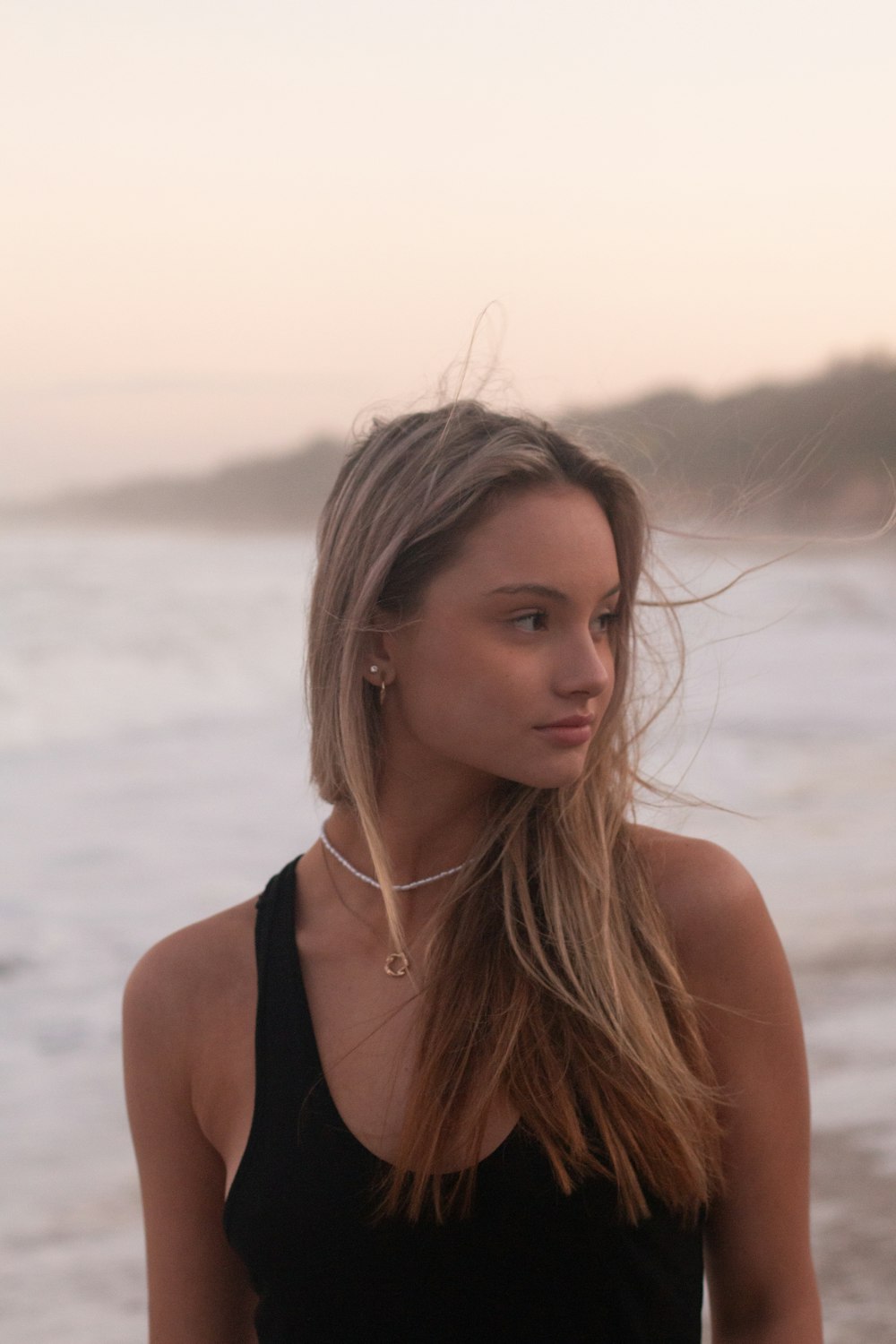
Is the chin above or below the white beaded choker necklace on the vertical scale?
above

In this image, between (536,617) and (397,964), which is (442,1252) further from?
(536,617)

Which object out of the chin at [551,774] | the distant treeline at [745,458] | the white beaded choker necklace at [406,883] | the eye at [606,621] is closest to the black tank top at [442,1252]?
the white beaded choker necklace at [406,883]

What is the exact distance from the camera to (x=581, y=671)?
1.75 m

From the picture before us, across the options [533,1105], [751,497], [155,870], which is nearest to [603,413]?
[751,497]

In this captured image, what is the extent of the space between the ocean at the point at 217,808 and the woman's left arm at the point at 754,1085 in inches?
8.6

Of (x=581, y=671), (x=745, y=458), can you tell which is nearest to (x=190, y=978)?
(x=581, y=671)

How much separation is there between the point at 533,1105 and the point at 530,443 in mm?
810

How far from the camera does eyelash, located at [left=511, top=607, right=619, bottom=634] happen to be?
1.78 meters

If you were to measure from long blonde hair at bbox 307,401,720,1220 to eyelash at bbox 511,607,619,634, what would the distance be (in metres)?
0.01

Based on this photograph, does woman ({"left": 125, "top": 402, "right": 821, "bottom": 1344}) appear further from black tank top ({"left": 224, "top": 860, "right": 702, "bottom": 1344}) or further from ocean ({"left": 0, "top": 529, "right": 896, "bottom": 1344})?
ocean ({"left": 0, "top": 529, "right": 896, "bottom": 1344})

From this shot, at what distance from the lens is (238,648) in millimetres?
11336

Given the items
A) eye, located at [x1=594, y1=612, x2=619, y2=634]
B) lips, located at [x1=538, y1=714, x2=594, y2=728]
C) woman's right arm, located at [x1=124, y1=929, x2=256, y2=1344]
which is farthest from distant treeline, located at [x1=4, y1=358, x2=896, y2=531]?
woman's right arm, located at [x1=124, y1=929, x2=256, y2=1344]

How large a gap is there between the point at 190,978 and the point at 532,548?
74cm

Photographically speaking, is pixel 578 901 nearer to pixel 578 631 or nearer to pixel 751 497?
pixel 578 631
